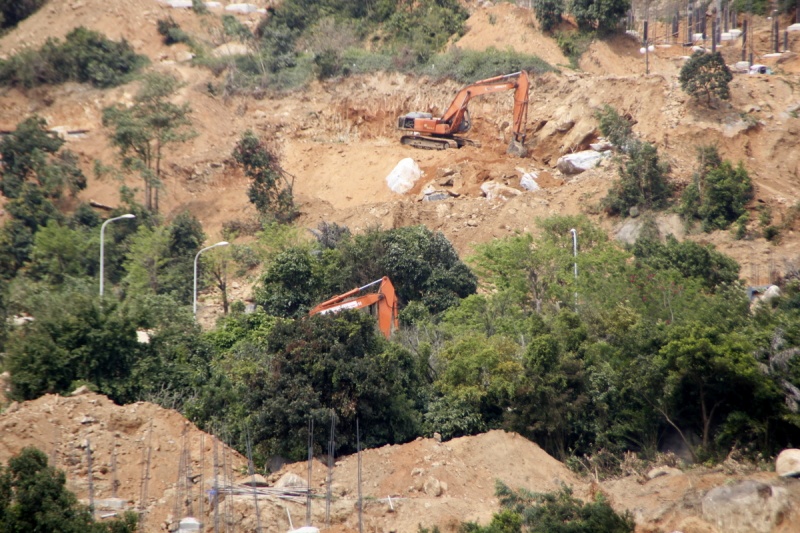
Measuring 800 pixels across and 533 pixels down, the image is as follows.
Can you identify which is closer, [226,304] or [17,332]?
[17,332]

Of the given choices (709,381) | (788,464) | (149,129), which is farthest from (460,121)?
(788,464)

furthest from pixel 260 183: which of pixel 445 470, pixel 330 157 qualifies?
pixel 445 470

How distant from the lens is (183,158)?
59.2 meters

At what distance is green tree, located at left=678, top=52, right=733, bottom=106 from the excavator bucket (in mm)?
7928

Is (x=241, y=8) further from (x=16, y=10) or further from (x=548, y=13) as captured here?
(x=548, y=13)

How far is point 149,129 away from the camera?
55438 mm

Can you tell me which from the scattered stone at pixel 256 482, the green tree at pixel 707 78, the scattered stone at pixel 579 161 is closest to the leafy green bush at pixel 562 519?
the scattered stone at pixel 256 482

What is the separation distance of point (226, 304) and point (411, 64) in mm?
22377

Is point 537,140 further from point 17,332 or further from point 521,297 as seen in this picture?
point 17,332

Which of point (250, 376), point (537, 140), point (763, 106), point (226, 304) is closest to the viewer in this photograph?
point (250, 376)

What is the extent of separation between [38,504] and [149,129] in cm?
3597

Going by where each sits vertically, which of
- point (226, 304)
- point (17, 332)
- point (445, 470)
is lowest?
point (226, 304)

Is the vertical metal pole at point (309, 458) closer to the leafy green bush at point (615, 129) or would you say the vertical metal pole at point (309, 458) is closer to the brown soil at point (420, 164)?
the brown soil at point (420, 164)

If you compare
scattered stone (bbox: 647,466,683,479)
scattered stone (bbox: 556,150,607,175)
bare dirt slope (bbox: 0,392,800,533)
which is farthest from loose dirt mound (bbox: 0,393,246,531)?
scattered stone (bbox: 556,150,607,175)
